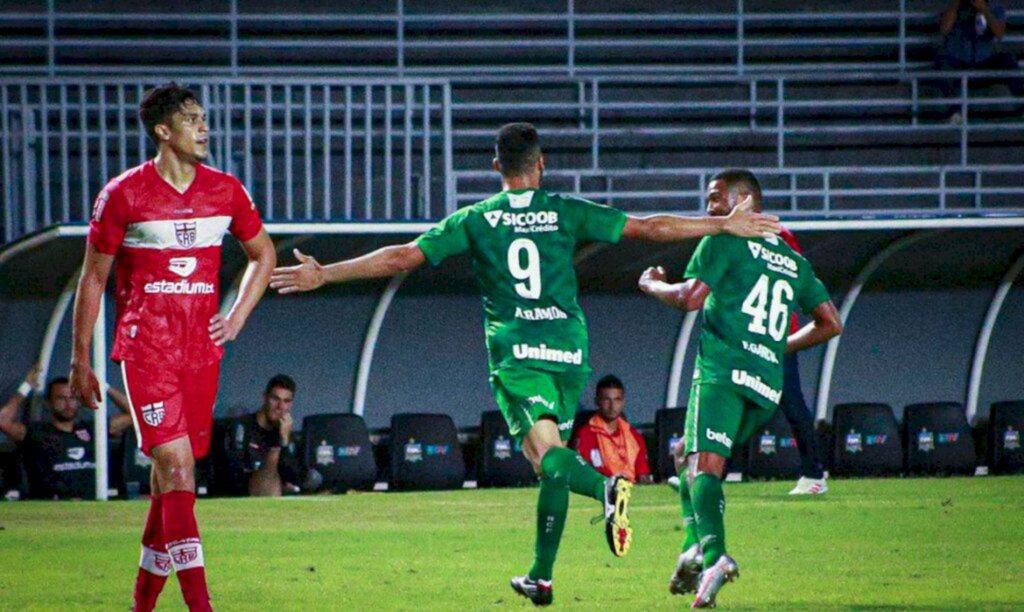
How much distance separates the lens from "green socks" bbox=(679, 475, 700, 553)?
24.5 feet

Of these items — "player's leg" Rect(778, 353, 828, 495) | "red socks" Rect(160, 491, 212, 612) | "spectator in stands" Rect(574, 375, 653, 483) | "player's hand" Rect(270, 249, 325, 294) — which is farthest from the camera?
"spectator in stands" Rect(574, 375, 653, 483)

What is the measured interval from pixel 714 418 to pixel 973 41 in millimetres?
11063

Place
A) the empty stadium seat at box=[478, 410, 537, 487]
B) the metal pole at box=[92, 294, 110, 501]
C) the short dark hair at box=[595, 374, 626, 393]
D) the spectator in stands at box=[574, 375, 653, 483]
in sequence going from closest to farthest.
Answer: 1. the metal pole at box=[92, 294, 110, 501]
2. the spectator in stands at box=[574, 375, 653, 483]
3. the short dark hair at box=[595, 374, 626, 393]
4. the empty stadium seat at box=[478, 410, 537, 487]

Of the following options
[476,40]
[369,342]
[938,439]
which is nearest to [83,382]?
[369,342]

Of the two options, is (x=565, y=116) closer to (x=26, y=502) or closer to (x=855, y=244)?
(x=855, y=244)

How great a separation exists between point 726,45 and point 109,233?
40.5ft

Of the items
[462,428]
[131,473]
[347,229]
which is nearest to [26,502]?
[131,473]

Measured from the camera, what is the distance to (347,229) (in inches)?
548

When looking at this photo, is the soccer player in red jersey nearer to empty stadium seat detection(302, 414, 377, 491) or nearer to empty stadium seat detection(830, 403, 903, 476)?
empty stadium seat detection(302, 414, 377, 491)

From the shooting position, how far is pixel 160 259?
645 centimetres

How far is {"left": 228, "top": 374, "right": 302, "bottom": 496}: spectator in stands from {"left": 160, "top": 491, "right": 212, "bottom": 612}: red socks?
26.9 feet

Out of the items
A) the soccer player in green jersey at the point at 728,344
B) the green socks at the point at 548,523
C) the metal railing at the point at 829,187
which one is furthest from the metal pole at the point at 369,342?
the green socks at the point at 548,523

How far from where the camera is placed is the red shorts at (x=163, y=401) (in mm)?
6387

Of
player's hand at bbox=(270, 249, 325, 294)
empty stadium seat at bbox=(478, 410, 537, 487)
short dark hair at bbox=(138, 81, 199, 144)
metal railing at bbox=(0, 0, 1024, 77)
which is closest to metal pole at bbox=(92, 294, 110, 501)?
empty stadium seat at bbox=(478, 410, 537, 487)
